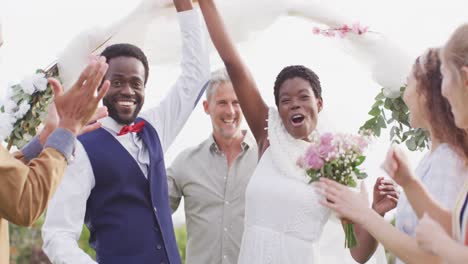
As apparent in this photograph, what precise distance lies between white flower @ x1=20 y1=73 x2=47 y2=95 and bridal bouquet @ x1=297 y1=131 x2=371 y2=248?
2385mm

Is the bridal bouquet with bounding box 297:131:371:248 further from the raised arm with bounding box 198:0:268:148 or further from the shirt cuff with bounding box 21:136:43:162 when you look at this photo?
the shirt cuff with bounding box 21:136:43:162

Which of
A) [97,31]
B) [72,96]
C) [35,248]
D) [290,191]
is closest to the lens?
[72,96]

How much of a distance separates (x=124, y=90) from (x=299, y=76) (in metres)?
1.19

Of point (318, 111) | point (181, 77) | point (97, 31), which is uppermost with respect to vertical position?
point (97, 31)

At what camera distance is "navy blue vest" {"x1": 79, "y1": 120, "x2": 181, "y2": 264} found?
5402 mm

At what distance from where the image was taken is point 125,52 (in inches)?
227

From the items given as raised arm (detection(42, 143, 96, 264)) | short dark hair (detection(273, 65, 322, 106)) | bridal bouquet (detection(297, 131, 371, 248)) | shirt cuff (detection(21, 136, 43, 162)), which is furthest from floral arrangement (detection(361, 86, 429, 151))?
shirt cuff (detection(21, 136, 43, 162))

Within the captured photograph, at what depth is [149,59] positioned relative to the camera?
6.44m

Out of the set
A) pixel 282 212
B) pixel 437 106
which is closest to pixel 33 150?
pixel 282 212

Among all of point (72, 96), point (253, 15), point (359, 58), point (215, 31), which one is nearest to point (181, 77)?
point (215, 31)

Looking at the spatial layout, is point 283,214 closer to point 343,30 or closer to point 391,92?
point 391,92

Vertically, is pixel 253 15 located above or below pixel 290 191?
above

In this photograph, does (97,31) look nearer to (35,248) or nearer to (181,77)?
(181,77)

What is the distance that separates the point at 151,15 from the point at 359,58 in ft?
4.87
